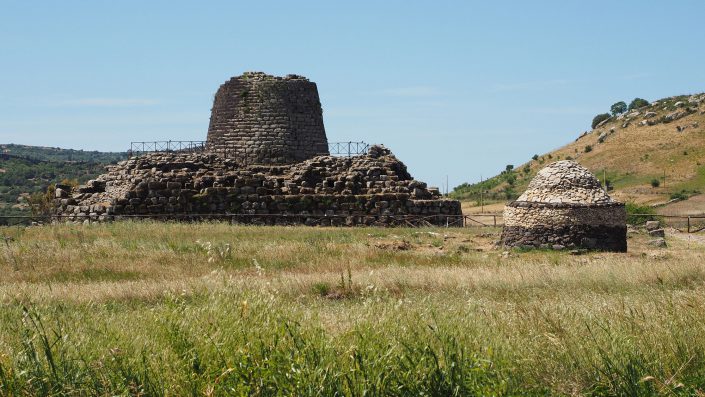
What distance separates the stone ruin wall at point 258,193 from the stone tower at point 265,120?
1.02 m

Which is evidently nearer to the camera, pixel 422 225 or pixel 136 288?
pixel 136 288

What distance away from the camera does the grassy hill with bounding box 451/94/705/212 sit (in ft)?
206

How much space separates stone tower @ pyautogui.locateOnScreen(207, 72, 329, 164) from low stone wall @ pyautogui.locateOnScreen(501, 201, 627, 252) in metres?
13.8

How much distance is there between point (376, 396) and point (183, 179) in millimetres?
23815

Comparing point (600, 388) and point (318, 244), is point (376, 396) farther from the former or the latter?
point (318, 244)

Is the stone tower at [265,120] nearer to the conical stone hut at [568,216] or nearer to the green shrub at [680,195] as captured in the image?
the conical stone hut at [568,216]

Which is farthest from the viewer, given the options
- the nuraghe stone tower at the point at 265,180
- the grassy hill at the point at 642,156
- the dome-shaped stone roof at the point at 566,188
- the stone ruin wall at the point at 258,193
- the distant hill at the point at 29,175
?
the distant hill at the point at 29,175

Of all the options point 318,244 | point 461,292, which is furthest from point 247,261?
point 461,292

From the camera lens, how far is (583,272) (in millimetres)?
14500

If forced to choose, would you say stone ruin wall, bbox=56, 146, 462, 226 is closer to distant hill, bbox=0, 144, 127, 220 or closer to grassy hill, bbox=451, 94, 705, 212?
grassy hill, bbox=451, 94, 705, 212

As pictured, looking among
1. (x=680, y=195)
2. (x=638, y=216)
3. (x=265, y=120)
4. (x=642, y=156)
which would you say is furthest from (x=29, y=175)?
(x=638, y=216)

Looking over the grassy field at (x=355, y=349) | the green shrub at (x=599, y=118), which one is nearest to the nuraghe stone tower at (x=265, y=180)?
the grassy field at (x=355, y=349)

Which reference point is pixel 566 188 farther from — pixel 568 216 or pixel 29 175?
pixel 29 175

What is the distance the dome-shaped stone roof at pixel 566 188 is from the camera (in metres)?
20.4
